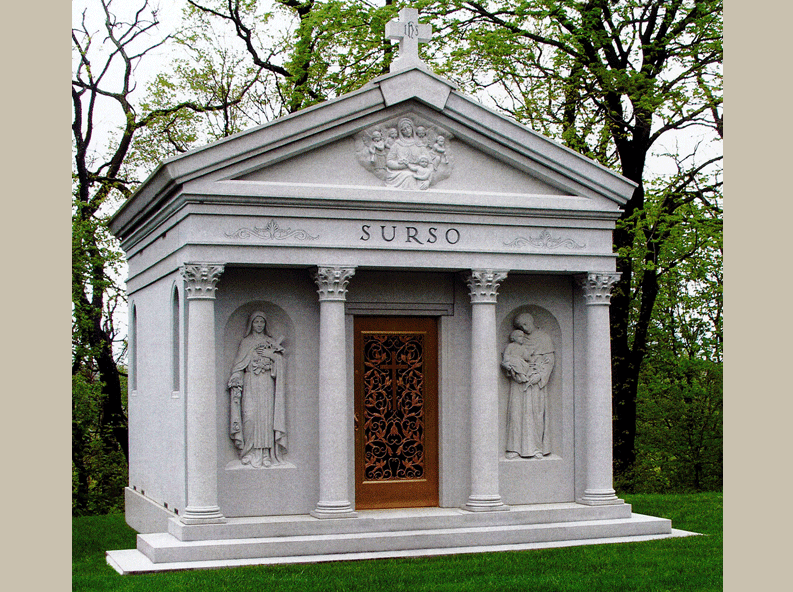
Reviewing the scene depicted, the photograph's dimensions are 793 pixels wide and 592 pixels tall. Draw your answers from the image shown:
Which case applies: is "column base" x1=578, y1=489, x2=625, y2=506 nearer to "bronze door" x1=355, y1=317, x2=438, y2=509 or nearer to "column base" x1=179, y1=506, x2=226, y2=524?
"bronze door" x1=355, y1=317, x2=438, y2=509

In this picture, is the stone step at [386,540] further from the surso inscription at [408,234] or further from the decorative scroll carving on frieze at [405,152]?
the decorative scroll carving on frieze at [405,152]

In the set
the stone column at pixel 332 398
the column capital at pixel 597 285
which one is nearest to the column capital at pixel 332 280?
the stone column at pixel 332 398

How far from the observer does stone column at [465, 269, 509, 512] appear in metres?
13.3

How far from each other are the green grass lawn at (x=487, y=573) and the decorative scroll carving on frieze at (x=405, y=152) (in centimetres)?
456

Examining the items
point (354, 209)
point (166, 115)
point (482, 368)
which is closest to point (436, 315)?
point (482, 368)

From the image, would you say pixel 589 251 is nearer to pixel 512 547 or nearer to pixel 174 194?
pixel 512 547

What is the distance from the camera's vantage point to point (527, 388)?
1406 cm

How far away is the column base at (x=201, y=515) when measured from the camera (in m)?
12.2

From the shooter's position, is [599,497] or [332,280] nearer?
[332,280]

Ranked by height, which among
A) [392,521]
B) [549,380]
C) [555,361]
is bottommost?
[392,521]

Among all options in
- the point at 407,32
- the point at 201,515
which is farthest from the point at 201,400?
the point at 407,32

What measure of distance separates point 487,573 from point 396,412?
9.66 feet

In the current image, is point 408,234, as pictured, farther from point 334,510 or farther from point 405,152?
point 334,510

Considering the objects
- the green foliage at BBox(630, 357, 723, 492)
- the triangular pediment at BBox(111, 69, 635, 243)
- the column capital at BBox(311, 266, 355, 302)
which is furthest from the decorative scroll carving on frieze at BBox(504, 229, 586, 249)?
the green foliage at BBox(630, 357, 723, 492)
